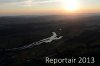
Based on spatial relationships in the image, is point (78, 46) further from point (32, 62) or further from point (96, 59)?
point (32, 62)

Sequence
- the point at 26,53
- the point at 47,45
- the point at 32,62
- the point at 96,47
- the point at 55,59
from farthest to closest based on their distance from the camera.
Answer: the point at 47,45 → the point at 96,47 → the point at 26,53 → the point at 55,59 → the point at 32,62

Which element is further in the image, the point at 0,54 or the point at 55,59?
→ the point at 0,54

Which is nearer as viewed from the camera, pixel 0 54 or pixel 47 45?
pixel 0 54

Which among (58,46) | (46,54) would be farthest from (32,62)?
→ (58,46)

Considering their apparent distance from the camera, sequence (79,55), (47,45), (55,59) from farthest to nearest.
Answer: (47,45) < (79,55) < (55,59)

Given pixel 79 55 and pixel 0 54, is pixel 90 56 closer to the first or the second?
pixel 79 55

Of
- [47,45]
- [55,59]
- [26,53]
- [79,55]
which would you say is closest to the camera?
[55,59]

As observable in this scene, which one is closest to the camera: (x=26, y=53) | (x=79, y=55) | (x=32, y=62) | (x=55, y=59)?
(x=32, y=62)

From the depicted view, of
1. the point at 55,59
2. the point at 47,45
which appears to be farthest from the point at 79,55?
the point at 47,45
